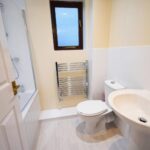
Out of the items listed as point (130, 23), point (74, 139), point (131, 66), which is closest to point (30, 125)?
point (74, 139)

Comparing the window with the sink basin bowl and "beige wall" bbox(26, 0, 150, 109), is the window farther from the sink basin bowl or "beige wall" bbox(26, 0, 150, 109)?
the sink basin bowl

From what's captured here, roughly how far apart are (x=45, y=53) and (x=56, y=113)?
1126mm

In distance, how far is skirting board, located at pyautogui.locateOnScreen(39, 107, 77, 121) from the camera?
1.98 m

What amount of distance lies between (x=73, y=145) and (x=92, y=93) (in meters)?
0.89

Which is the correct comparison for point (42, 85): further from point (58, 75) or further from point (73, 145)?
point (73, 145)

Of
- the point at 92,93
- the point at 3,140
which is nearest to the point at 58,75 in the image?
the point at 92,93

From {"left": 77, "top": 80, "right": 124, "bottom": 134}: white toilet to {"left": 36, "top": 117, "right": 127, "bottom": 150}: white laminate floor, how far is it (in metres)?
0.12

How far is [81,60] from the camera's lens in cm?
204

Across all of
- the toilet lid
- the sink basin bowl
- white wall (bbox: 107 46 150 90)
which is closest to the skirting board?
the toilet lid

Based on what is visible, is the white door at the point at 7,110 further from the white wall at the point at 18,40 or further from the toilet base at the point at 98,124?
the white wall at the point at 18,40

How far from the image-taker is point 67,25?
→ 1896 mm

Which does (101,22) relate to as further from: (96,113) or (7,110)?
(7,110)

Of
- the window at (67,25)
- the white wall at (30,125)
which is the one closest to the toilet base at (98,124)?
the white wall at (30,125)

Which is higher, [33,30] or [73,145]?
[33,30]
